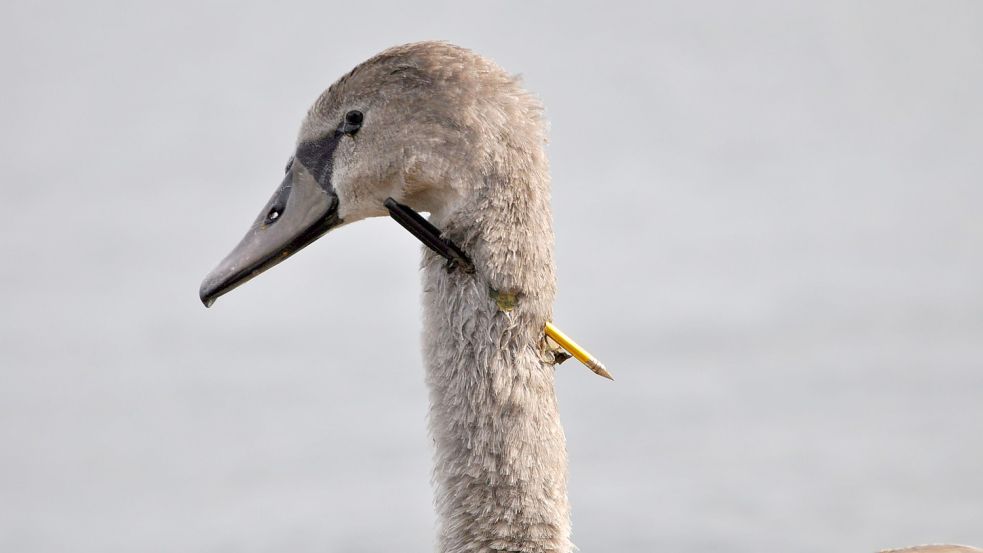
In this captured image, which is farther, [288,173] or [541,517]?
[288,173]

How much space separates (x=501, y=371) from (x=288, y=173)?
1122mm

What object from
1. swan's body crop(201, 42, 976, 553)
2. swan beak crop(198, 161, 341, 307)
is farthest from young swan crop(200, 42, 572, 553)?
swan beak crop(198, 161, 341, 307)

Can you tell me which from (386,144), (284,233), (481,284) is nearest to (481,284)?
(481,284)

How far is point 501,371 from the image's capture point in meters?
5.03

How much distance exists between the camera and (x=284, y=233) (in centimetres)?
546

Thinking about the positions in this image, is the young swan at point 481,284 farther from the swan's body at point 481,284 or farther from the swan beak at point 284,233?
the swan beak at point 284,233

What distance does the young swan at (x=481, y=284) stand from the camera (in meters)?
5.02

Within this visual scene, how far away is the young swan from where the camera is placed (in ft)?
16.5

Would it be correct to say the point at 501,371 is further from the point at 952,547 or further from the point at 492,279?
the point at 952,547

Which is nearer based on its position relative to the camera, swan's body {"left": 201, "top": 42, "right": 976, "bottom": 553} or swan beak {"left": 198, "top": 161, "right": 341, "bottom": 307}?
Result: swan's body {"left": 201, "top": 42, "right": 976, "bottom": 553}

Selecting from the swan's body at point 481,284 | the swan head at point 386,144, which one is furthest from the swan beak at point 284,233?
the swan's body at point 481,284

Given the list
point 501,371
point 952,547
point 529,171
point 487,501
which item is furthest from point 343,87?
point 952,547

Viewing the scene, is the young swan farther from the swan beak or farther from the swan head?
the swan beak

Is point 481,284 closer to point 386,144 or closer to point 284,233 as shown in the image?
point 386,144
